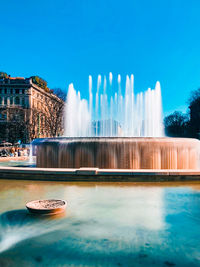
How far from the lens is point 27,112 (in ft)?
179

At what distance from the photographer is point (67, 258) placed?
3.44m

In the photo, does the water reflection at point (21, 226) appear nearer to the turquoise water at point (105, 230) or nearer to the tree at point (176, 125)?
the turquoise water at point (105, 230)

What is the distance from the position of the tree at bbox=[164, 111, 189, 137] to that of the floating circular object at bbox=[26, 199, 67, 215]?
6721 cm

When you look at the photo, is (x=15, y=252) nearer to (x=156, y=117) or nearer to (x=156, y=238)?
(x=156, y=238)

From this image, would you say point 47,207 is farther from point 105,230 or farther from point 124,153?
point 124,153

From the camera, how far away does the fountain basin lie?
1118cm

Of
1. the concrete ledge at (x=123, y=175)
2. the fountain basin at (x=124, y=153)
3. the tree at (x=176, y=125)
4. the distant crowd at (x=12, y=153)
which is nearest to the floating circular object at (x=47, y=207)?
the concrete ledge at (x=123, y=175)

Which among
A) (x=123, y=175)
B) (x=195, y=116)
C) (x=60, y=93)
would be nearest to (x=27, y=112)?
(x=60, y=93)

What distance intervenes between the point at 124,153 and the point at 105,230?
688 cm

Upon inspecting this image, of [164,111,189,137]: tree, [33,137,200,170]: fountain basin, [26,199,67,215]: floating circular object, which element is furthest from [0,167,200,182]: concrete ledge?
[164,111,189,137]: tree

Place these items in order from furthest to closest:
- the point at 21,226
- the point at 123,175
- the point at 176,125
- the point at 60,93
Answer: the point at 176,125 → the point at 60,93 → the point at 123,175 → the point at 21,226

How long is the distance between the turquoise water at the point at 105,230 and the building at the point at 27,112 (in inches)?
1370

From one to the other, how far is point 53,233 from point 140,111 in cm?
1725

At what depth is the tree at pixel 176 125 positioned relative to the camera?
71312 millimetres
